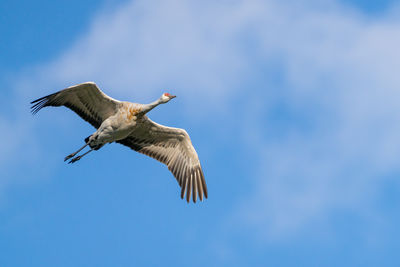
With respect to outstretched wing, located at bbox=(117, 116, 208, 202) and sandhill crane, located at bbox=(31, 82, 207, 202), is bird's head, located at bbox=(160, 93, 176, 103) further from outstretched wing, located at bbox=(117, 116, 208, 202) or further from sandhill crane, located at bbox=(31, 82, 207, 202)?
outstretched wing, located at bbox=(117, 116, 208, 202)

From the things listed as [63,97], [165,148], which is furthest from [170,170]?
[63,97]

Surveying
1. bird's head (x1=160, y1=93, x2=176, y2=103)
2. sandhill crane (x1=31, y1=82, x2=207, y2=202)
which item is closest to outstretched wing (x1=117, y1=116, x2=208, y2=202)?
sandhill crane (x1=31, y1=82, x2=207, y2=202)

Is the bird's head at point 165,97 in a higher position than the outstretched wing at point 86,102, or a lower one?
higher

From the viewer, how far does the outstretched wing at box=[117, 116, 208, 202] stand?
2102cm

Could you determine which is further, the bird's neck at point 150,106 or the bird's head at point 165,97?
the bird's head at point 165,97

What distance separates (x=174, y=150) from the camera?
21.6 meters

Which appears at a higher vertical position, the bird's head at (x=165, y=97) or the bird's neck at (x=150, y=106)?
the bird's head at (x=165, y=97)

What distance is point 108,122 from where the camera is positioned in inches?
785

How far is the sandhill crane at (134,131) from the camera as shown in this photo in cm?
1989

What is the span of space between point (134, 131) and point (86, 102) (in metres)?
1.84

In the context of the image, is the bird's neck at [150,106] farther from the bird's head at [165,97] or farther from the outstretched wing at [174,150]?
the outstretched wing at [174,150]

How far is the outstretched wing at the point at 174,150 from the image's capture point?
68.9 feet

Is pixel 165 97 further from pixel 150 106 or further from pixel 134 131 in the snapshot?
pixel 134 131

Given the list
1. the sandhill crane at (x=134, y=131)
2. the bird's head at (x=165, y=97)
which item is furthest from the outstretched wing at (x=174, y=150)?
the bird's head at (x=165, y=97)
